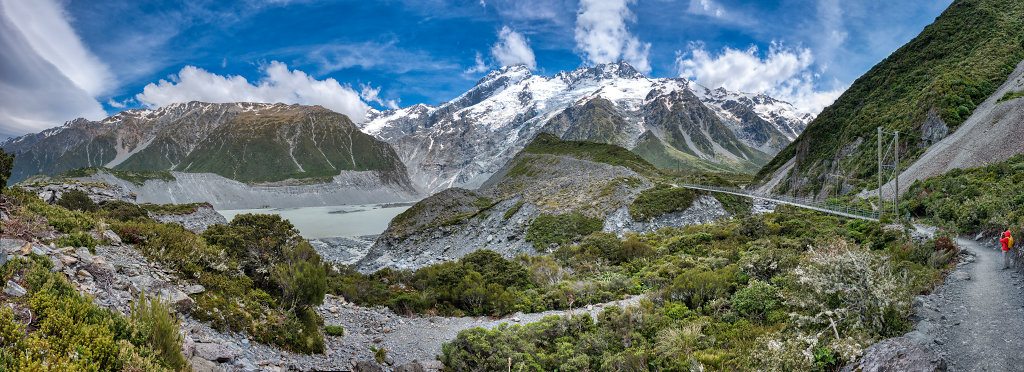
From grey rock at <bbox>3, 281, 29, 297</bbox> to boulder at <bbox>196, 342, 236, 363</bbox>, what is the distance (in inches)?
102

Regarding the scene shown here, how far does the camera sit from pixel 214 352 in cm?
780

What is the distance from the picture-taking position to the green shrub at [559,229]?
3650cm

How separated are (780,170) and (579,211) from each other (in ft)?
272

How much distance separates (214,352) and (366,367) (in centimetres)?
400

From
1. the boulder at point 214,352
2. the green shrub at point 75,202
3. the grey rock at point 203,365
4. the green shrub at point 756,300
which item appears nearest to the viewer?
the grey rock at point 203,365

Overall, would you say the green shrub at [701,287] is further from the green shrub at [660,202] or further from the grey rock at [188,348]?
the green shrub at [660,202]

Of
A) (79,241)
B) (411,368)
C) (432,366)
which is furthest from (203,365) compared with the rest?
(79,241)

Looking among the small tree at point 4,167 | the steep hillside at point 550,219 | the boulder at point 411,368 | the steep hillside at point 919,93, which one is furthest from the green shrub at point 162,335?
the steep hillside at point 919,93

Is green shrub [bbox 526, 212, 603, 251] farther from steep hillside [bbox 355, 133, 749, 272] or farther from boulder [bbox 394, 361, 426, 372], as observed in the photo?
boulder [bbox 394, 361, 426, 372]

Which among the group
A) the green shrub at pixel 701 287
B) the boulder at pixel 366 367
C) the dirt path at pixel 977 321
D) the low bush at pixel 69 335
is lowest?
the boulder at pixel 366 367

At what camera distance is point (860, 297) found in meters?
9.17

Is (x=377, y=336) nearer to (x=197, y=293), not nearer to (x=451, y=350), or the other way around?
(x=451, y=350)

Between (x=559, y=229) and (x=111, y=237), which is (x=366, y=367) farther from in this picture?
(x=559, y=229)

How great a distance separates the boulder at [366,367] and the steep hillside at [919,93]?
56351 millimetres
